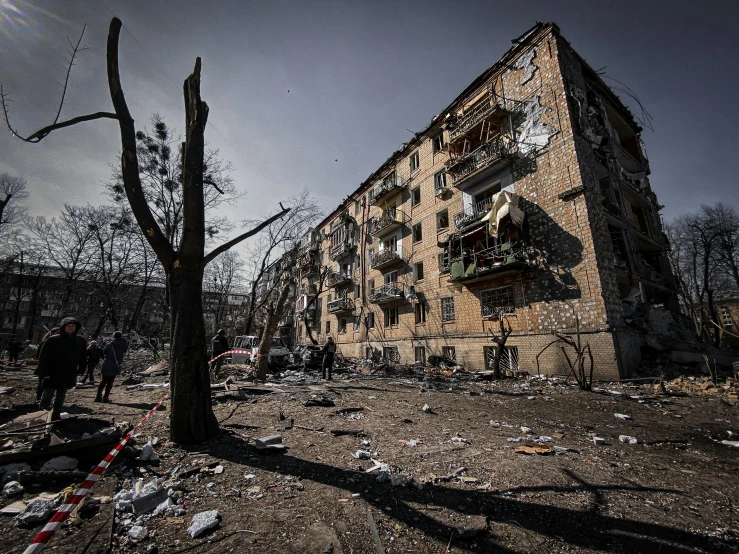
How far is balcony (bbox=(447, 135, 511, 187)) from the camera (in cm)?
1457

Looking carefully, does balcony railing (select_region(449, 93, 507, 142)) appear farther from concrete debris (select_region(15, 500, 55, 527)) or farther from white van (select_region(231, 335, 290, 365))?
concrete debris (select_region(15, 500, 55, 527))

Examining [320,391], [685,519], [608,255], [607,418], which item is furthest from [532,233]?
[685,519]

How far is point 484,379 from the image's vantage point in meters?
12.1

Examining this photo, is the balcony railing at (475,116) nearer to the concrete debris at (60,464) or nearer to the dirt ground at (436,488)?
the dirt ground at (436,488)

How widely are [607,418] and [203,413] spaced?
7868 millimetres

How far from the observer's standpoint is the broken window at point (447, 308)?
16594 mm

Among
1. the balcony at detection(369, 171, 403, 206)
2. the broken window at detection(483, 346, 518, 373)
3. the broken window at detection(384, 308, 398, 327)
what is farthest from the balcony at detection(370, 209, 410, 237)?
the broken window at detection(483, 346, 518, 373)

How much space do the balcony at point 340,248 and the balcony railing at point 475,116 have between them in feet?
40.9

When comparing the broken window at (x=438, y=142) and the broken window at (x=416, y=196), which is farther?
the broken window at (x=416, y=196)

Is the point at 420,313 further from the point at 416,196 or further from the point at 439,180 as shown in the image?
the point at 439,180

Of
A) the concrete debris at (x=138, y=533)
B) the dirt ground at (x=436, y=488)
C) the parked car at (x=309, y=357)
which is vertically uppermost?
the parked car at (x=309, y=357)

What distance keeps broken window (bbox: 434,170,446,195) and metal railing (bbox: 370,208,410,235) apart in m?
2.99

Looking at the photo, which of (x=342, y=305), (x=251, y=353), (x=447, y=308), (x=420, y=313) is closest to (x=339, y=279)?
(x=342, y=305)

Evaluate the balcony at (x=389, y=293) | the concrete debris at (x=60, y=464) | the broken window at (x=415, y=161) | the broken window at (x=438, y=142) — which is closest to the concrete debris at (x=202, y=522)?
the concrete debris at (x=60, y=464)
